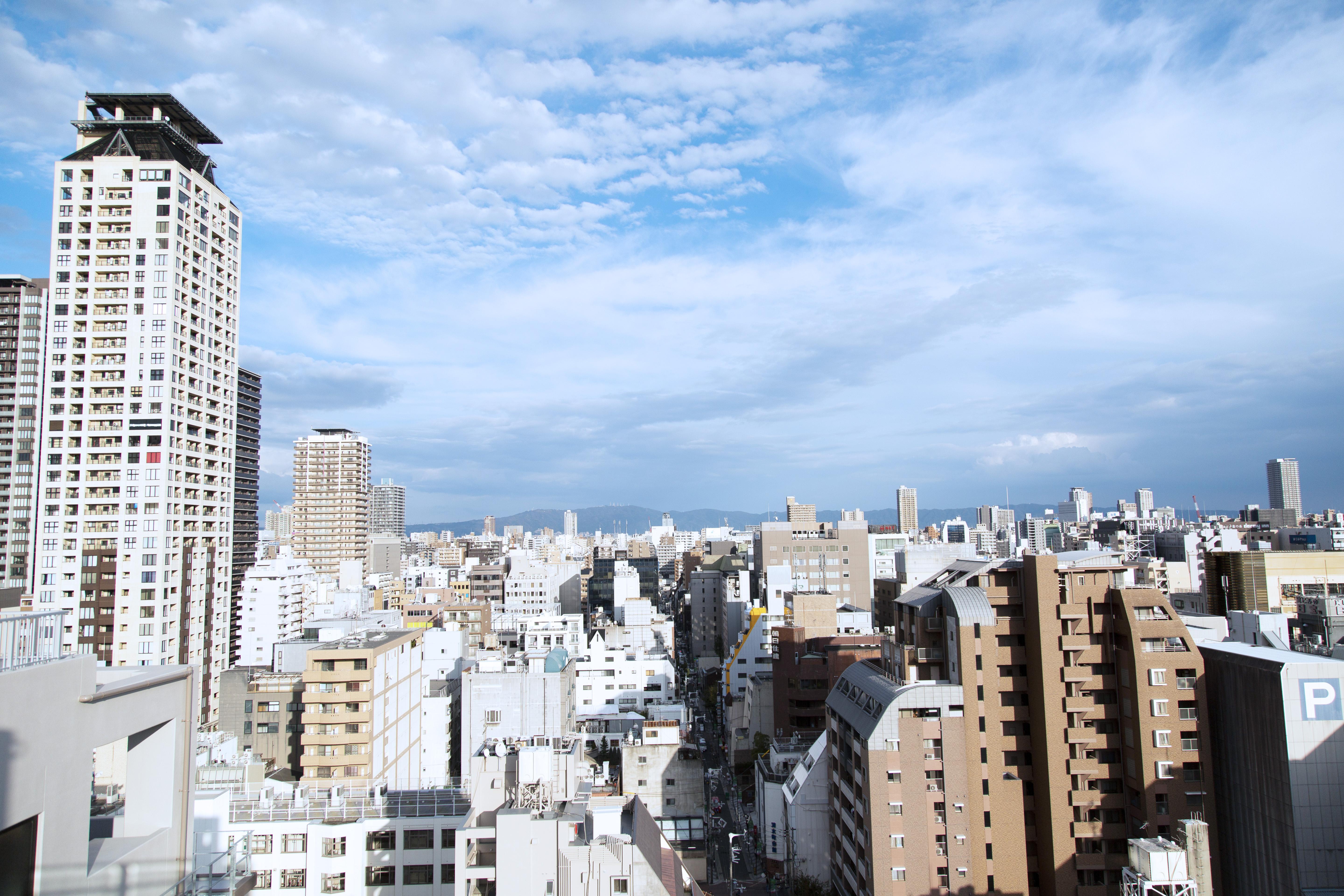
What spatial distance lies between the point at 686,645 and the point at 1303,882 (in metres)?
88.3

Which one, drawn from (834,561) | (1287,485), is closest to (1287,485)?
(1287,485)

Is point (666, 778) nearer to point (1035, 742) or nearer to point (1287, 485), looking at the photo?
point (1035, 742)

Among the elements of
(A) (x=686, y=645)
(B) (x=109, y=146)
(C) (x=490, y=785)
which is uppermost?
(B) (x=109, y=146)

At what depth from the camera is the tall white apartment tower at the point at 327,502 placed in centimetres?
12338

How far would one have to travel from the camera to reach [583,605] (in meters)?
130

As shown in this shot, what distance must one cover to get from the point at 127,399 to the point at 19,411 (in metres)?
27.1

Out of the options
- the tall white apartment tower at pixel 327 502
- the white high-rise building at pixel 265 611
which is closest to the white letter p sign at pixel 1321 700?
the white high-rise building at pixel 265 611

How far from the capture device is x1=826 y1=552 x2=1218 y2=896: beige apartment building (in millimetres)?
26953

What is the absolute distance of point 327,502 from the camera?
125 meters

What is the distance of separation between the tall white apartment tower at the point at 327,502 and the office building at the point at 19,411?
202 ft

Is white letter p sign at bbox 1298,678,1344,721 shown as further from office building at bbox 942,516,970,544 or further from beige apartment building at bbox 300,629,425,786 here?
office building at bbox 942,516,970,544

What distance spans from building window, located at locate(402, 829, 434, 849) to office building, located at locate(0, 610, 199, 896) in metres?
18.7

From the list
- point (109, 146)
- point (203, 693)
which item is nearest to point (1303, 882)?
point (203, 693)

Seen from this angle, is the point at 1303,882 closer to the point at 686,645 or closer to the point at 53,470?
the point at 53,470
